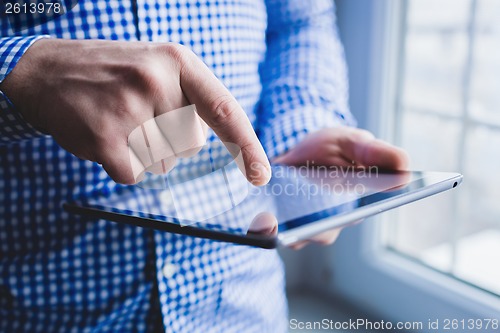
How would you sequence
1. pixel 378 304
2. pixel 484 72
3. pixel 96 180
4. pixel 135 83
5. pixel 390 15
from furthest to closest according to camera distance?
1. pixel 378 304
2. pixel 390 15
3. pixel 484 72
4. pixel 96 180
5. pixel 135 83

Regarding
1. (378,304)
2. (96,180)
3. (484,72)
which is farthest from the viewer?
(378,304)

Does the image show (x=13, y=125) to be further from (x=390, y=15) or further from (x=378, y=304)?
(x=378, y=304)

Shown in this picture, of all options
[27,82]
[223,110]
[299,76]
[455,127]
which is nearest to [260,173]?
[223,110]

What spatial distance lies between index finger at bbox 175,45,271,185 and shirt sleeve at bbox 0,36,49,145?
112 mm

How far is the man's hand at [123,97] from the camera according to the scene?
277mm

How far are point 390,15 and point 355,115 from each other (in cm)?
21

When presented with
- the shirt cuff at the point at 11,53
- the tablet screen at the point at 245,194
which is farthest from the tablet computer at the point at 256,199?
the shirt cuff at the point at 11,53

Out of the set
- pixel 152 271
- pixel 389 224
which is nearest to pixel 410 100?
pixel 389 224

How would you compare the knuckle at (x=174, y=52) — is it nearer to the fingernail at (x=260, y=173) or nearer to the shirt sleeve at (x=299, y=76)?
the fingernail at (x=260, y=173)

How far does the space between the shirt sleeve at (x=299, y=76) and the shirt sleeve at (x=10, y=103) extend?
0.87 ft

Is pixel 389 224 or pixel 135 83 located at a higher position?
pixel 135 83

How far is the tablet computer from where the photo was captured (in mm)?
271

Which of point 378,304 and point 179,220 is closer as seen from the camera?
point 179,220

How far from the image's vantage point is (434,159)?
96 cm
